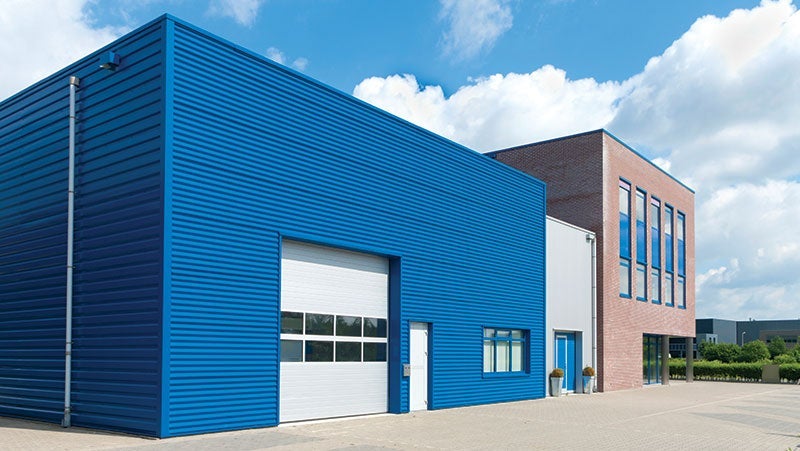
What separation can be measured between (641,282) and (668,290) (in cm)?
443

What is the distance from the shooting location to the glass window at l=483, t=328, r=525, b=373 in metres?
21.9

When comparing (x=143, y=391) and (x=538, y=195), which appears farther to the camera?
(x=538, y=195)

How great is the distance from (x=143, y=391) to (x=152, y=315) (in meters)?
1.28

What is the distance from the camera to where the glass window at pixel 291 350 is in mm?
15070

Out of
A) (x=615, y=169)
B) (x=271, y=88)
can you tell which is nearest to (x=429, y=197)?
(x=271, y=88)

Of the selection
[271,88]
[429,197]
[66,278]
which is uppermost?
[271,88]

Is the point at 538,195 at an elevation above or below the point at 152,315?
above

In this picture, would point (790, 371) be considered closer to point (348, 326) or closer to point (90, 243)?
point (348, 326)

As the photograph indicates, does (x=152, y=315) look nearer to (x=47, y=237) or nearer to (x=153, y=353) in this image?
(x=153, y=353)

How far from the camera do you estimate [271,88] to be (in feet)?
49.8

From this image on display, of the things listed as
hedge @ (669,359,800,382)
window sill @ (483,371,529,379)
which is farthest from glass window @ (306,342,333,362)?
hedge @ (669,359,800,382)

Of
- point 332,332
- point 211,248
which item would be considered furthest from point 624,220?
point 211,248

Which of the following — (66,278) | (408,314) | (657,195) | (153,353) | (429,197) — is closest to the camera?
(153,353)

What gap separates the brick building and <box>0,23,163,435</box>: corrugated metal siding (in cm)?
1972
